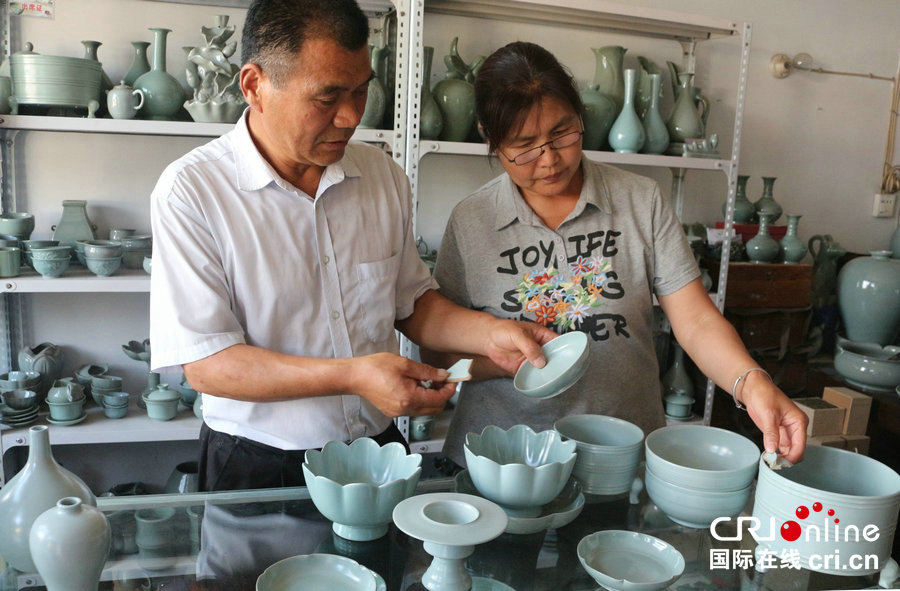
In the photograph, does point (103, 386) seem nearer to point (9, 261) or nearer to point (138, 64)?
point (9, 261)

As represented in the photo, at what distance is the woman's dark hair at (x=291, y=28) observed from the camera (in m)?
1.10

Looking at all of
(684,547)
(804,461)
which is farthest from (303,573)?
(804,461)

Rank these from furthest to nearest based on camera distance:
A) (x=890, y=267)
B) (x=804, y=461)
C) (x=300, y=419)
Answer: (x=890, y=267) → (x=300, y=419) → (x=804, y=461)

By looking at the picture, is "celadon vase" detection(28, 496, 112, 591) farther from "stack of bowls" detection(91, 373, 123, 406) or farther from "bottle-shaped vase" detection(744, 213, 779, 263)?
"bottle-shaped vase" detection(744, 213, 779, 263)

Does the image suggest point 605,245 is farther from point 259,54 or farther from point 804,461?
point 259,54

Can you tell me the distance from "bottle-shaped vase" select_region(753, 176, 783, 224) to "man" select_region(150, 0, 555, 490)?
6.89 feet

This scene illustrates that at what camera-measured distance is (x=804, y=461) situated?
1094mm

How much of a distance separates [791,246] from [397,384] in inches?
96.0

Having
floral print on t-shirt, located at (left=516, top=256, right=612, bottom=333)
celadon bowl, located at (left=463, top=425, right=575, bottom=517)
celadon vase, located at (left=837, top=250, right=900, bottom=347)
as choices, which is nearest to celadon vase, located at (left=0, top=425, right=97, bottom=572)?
celadon bowl, located at (left=463, top=425, right=575, bottom=517)

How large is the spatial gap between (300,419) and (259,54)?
0.60m

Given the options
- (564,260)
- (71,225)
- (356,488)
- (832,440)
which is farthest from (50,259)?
(832,440)

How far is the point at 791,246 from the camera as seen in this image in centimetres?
299

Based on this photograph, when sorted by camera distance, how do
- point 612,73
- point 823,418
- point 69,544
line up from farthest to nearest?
point 612,73
point 823,418
point 69,544

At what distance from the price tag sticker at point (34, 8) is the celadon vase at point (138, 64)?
0.95 feet
